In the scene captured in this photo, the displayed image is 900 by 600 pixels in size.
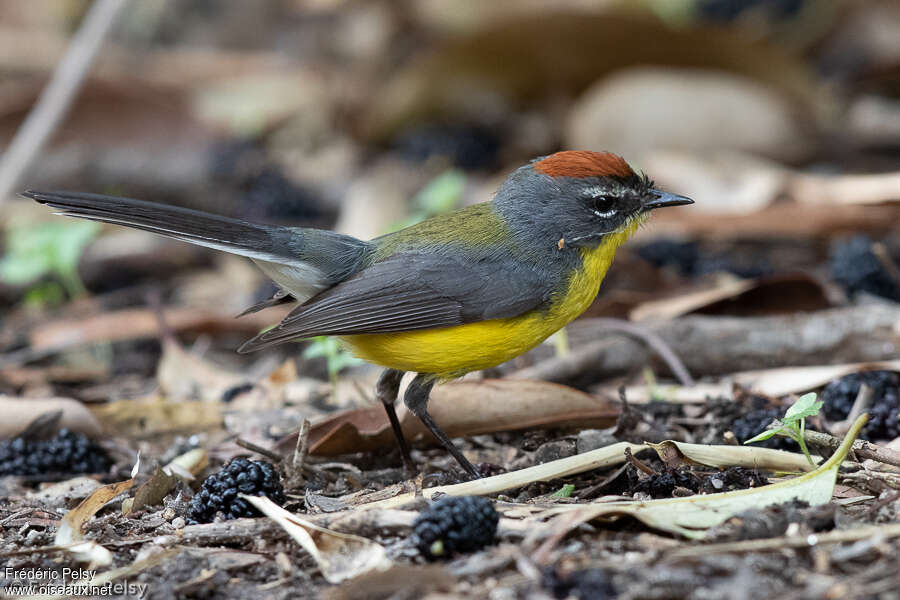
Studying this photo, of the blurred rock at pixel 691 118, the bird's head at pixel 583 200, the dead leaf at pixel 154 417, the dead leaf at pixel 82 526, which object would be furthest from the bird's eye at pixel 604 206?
the blurred rock at pixel 691 118

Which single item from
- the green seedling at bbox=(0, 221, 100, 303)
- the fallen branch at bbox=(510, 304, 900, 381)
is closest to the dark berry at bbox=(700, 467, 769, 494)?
the fallen branch at bbox=(510, 304, 900, 381)

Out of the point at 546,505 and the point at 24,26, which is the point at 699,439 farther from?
the point at 24,26

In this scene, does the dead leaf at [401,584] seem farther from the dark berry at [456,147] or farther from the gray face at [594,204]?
the dark berry at [456,147]

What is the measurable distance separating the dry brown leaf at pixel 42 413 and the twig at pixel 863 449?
3.18 m

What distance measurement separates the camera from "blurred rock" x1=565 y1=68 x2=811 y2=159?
26.0 ft

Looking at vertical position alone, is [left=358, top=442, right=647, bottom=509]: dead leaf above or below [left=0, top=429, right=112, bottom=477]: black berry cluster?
below

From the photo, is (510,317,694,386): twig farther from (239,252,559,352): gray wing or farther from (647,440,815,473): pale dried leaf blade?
(647,440,815,473): pale dried leaf blade

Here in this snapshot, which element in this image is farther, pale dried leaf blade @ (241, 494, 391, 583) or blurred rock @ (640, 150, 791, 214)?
blurred rock @ (640, 150, 791, 214)

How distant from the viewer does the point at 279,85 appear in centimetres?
→ 1013

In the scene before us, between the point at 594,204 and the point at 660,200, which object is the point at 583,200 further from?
the point at 660,200

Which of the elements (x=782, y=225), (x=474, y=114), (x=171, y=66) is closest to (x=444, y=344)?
(x=782, y=225)

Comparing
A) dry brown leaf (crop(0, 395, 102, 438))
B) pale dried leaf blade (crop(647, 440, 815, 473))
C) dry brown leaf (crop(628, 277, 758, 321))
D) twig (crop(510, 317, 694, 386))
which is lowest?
pale dried leaf blade (crop(647, 440, 815, 473))

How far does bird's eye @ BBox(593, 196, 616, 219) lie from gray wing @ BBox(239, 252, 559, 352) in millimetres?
432

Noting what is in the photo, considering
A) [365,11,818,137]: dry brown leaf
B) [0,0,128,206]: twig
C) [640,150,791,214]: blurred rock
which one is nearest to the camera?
[0,0,128,206]: twig
